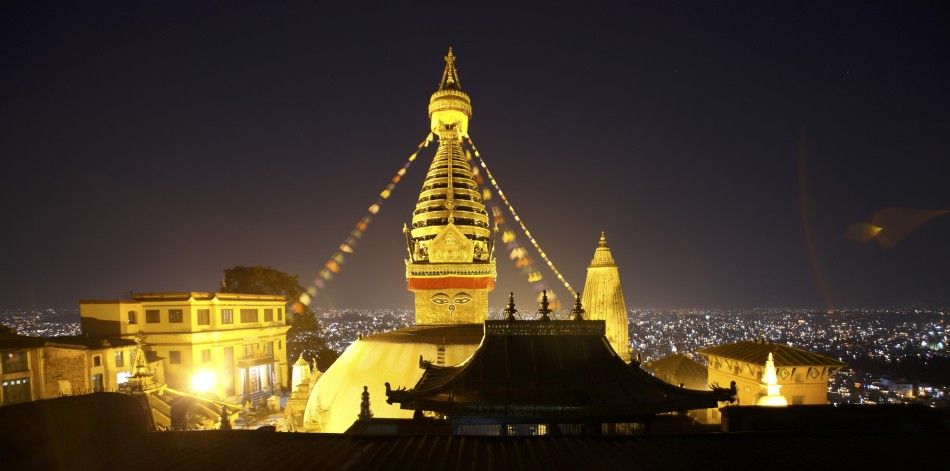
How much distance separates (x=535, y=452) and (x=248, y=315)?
36.1 m

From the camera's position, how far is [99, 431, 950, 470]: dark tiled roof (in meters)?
6.11

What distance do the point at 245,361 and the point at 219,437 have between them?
31413 millimetres

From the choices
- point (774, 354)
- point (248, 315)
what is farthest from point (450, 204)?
point (248, 315)

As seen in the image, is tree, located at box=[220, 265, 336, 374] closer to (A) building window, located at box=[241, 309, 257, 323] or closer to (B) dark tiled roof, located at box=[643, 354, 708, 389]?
(A) building window, located at box=[241, 309, 257, 323]

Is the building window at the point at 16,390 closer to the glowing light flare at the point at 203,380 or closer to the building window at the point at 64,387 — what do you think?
the building window at the point at 64,387

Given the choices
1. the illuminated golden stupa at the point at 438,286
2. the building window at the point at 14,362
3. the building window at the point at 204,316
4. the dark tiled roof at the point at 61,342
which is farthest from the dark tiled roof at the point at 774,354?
the building window at the point at 14,362

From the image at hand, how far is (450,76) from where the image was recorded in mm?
29344

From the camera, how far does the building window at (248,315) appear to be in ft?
118

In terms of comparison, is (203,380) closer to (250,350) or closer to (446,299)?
(250,350)

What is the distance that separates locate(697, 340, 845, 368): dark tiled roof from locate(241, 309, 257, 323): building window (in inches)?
1361

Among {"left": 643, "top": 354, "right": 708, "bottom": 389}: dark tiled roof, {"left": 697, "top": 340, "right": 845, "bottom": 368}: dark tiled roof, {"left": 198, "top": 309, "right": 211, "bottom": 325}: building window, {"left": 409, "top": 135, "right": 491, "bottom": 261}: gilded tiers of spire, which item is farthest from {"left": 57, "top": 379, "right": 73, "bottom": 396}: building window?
{"left": 697, "top": 340, "right": 845, "bottom": 368}: dark tiled roof

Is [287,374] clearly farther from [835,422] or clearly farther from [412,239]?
[835,422]

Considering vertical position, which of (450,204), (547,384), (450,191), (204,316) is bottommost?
(204,316)

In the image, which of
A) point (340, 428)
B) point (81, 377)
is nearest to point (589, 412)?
point (340, 428)
